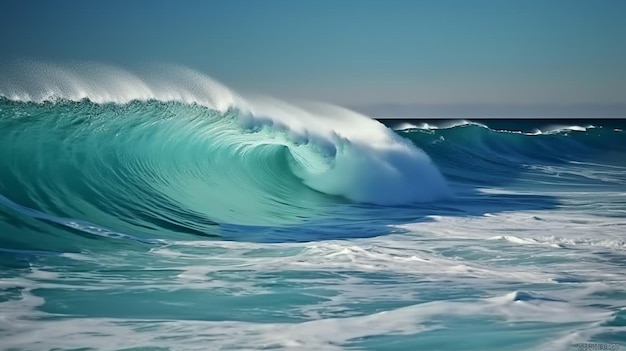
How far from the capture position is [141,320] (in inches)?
164

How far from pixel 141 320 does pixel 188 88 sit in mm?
8562

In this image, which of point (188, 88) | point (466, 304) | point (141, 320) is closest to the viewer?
point (141, 320)

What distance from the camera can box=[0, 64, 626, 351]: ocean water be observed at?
4.07 meters

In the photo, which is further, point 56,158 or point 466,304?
point 56,158

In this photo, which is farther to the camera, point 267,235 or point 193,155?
point 193,155

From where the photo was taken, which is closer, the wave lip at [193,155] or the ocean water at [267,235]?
the ocean water at [267,235]

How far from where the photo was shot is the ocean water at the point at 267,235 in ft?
13.4

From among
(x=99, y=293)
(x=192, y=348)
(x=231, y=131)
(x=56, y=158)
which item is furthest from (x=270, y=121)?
(x=192, y=348)

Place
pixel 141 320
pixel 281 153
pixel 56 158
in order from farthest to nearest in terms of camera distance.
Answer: pixel 281 153
pixel 56 158
pixel 141 320

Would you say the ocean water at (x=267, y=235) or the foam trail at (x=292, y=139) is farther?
the foam trail at (x=292, y=139)

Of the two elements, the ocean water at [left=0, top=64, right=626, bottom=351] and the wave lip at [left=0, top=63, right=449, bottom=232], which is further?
the wave lip at [left=0, top=63, right=449, bottom=232]

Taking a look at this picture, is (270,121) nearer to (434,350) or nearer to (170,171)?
(170,171)

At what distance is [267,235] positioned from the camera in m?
7.71

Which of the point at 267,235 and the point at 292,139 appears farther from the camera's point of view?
the point at 292,139
